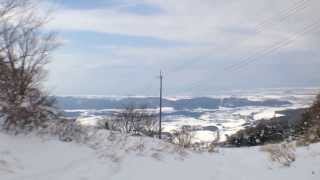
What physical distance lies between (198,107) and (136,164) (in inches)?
2535

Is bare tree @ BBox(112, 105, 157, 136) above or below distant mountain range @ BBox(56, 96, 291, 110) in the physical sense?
below

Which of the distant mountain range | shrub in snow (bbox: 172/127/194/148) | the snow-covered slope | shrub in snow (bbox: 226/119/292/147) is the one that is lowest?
shrub in snow (bbox: 226/119/292/147)

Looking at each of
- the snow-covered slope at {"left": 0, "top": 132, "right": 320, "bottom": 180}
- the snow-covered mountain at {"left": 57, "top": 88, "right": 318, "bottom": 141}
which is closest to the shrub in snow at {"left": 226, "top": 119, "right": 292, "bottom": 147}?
the snow-covered mountain at {"left": 57, "top": 88, "right": 318, "bottom": 141}

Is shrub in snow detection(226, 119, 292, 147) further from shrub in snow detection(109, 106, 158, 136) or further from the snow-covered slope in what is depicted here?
the snow-covered slope

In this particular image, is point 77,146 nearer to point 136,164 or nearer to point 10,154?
point 136,164

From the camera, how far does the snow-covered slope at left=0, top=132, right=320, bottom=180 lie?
12.3 m

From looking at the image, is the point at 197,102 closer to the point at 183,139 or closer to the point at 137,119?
the point at 137,119


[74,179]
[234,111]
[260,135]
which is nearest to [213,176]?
[74,179]

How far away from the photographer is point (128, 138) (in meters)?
19.9

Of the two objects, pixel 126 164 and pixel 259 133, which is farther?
pixel 259 133

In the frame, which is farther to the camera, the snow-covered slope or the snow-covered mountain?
the snow-covered mountain

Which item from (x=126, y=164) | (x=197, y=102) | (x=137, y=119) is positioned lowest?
(x=137, y=119)

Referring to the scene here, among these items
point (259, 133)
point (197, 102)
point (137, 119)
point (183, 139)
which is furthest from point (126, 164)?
point (197, 102)

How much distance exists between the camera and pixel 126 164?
15.6 meters
